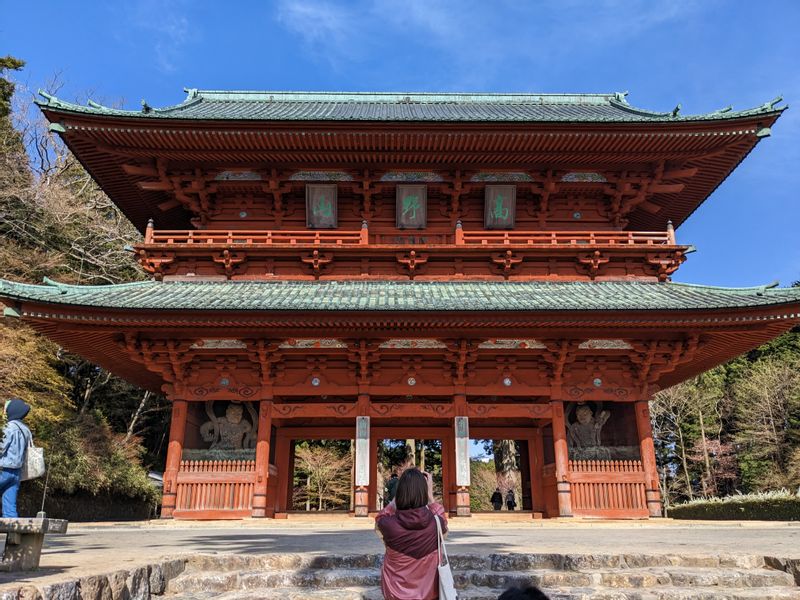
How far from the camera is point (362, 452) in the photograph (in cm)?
1399

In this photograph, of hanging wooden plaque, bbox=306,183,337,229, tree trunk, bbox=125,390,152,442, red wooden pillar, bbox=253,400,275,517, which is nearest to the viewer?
red wooden pillar, bbox=253,400,275,517

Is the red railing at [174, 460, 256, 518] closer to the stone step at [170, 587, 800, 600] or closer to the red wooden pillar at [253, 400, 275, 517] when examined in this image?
the red wooden pillar at [253, 400, 275, 517]

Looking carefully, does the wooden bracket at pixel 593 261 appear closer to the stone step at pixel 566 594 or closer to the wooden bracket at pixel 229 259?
the wooden bracket at pixel 229 259

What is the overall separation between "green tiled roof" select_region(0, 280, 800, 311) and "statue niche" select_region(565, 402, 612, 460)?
3278 mm

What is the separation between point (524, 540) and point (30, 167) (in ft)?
98.7

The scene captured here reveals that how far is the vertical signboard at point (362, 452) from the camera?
13.8m

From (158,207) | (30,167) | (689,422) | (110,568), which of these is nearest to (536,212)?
(158,207)

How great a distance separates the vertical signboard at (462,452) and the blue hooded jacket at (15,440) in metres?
9.70

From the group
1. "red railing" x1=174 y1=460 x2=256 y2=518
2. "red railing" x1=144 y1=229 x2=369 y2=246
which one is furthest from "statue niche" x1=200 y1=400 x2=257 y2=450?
"red railing" x1=144 y1=229 x2=369 y2=246

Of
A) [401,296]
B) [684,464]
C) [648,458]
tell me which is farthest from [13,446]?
[684,464]

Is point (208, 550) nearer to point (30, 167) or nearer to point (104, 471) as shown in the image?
point (104, 471)

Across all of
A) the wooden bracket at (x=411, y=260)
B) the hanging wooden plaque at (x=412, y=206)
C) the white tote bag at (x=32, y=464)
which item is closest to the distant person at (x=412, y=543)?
the white tote bag at (x=32, y=464)

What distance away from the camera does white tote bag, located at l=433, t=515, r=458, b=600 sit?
4.12 m

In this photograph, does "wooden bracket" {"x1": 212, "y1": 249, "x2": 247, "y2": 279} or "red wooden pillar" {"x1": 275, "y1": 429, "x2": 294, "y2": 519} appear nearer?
"wooden bracket" {"x1": 212, "y1": 249, "x2": 247, "y2": 279}
